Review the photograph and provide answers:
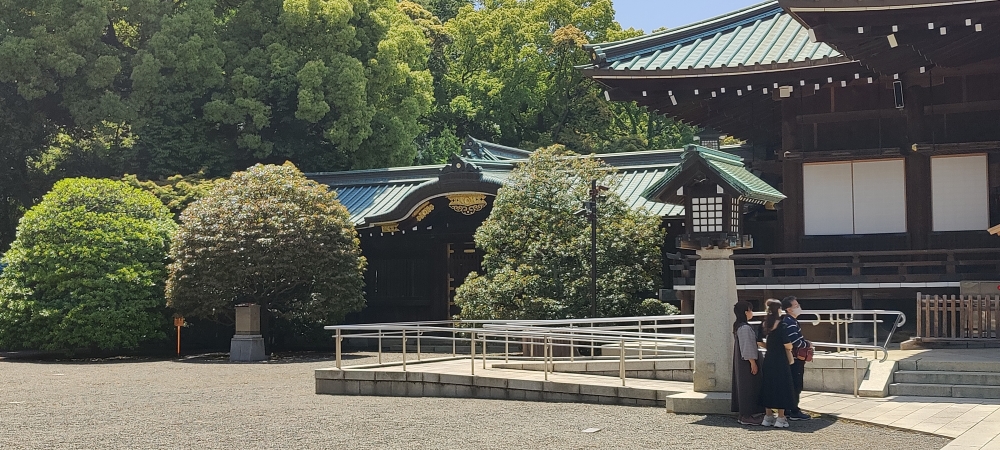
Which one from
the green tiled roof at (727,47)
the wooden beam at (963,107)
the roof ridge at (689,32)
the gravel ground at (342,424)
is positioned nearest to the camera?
the gravel ground at (342,424)

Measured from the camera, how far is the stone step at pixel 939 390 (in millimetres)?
14531

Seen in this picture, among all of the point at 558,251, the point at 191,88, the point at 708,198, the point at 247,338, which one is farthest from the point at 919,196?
the point at 191,88

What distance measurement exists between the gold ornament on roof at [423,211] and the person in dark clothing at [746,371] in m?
15.9

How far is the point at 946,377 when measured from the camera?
15.0m

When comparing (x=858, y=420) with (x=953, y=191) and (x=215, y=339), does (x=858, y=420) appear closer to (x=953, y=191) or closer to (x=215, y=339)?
(x=953, y=191)

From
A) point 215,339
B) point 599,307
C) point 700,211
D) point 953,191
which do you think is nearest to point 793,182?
point 953,191

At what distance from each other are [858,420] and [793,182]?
10007 millimetres

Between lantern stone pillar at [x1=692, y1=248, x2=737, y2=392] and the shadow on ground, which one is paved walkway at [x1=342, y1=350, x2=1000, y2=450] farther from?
lantern stone pillar at [x1=692, y1=248, x2=737, y2=392]

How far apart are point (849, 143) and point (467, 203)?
9.46 m

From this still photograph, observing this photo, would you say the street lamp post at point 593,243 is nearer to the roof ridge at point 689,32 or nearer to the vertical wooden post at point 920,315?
the roof ridge at point 689,32

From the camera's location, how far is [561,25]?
45.8 meters

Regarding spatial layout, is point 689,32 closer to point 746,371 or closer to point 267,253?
point 267,253

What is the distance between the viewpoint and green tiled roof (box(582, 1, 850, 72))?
20.8 meters

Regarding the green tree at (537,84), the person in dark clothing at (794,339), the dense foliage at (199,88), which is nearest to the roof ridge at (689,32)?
the person in dark clothing at (794,339)
